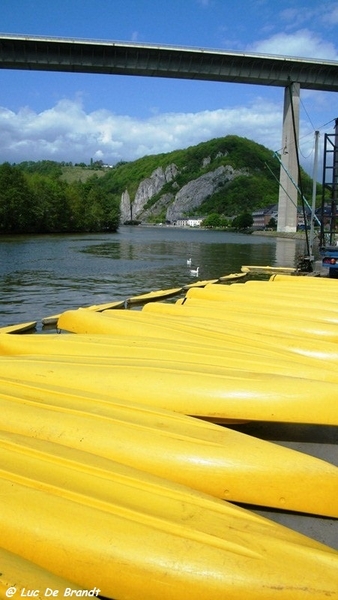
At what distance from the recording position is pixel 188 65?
202 feet

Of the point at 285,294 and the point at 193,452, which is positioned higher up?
the point at 285,294

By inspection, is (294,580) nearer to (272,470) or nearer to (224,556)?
(224,556)

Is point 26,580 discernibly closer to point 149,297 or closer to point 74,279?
point 149,297

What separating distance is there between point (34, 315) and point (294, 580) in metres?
11.3

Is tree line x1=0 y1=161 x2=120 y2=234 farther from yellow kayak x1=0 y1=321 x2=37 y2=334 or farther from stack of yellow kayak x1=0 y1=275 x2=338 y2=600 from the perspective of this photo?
stack of yellow kayak x1=0 y1=275 x2=338 y2=600

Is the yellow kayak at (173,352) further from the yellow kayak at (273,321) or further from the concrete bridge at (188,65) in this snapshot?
the concrete bridge at (188,65)

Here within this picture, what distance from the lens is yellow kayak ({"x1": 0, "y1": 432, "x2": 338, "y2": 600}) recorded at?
6.64 feet

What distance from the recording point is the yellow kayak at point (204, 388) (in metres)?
3.58

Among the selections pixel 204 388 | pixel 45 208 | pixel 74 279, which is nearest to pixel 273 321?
pixel 204 388

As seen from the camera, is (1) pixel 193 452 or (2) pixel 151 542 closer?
(2) pixel 151 542

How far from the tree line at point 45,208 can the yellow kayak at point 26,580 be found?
212 feet

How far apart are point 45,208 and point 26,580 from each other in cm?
7183

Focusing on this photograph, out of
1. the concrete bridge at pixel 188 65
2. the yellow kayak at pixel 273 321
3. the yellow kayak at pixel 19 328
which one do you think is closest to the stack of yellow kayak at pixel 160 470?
the yellow kayak at pixel 273 321

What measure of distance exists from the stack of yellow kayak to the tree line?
205 ft
